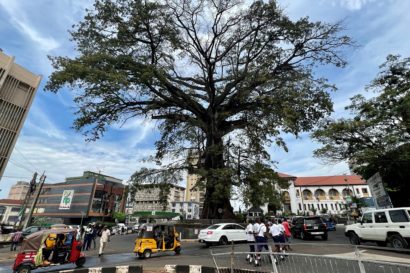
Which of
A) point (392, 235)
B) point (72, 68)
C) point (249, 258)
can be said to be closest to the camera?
point (249, 258)

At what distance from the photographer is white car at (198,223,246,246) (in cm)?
1612

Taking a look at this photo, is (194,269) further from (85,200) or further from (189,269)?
(85,200)

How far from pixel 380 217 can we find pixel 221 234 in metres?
9.23

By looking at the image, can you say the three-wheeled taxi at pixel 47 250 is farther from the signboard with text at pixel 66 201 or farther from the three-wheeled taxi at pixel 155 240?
the signboard with text at pixel 66 201

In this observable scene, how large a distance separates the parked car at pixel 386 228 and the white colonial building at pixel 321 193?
65.5 m

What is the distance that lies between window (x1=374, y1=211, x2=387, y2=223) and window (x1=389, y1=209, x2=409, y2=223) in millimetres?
437

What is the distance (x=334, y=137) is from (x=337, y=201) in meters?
66.8

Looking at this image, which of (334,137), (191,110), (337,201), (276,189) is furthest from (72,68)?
(337,201)

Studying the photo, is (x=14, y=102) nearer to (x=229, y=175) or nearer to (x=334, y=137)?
(x=229, y=175)

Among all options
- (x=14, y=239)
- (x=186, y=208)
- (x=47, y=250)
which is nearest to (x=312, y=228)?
(x=47, y=250)

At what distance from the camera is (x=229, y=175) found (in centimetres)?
1847

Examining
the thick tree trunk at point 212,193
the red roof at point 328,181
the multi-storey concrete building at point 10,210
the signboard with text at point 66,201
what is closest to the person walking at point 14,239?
the thick tree trunk at point 212,193

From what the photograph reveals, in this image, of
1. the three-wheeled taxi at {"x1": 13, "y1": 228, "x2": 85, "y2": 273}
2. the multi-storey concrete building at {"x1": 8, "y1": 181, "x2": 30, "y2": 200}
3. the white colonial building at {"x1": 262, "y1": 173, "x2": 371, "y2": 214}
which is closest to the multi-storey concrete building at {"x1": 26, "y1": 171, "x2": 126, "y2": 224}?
the white colonial building at {"x1": 262, "y1": 173, "x2": 371, "y2": 214}

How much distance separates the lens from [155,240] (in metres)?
13.2
